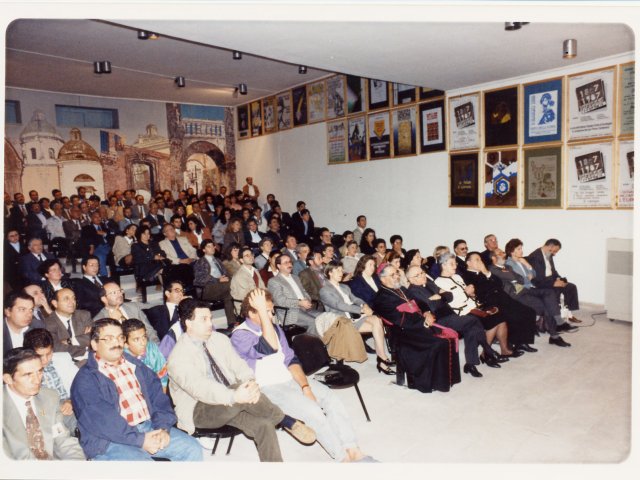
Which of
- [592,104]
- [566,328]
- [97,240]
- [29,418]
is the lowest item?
[566,328]

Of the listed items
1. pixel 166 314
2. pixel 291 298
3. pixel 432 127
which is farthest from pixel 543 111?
pixel 166 314

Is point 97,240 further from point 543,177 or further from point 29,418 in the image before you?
point 543,177

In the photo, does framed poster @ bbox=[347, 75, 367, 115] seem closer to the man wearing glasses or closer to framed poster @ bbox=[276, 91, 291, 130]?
A: framed poster @ bbox=[276, 91, 291, 130]

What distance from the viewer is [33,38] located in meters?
7.66

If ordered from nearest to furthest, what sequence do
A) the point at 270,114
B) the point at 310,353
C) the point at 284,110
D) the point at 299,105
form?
the point at 310,353
the point at 299,105
the point at 284,110
the point at 270,114

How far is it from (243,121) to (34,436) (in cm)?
1226

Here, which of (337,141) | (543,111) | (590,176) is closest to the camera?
(590,176)

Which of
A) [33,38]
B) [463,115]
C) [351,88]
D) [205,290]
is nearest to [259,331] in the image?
[205,290]

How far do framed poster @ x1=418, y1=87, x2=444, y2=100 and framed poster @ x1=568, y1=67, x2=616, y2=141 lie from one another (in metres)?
2.28

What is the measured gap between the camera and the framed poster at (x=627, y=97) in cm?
635

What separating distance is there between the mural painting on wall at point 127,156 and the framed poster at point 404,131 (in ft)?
21.1

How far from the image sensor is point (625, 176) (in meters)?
6.56

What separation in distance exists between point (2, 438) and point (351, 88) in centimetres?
921

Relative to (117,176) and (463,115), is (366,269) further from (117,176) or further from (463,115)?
(117,176)
